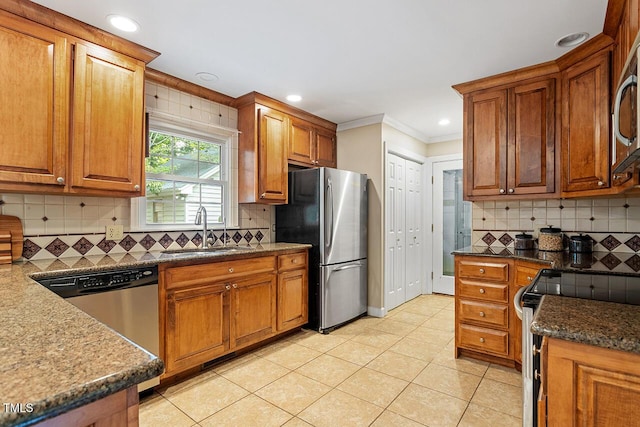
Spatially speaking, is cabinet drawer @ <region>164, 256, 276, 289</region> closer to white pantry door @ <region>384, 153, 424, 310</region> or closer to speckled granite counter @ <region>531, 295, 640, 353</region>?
white pantry door @ <region>384, 153, 424, 310</region>

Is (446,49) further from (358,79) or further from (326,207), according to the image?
(326,207)

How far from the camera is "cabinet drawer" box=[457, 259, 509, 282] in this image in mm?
2541

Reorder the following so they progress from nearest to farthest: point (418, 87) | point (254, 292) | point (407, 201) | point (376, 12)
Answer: point (376, 12) → point (254, 292) → point (418, 87) → point (407, 201)

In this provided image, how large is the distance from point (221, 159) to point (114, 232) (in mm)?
1232

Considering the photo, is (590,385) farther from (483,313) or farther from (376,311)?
(376,311)

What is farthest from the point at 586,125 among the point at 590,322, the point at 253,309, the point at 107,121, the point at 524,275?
the point at 107,121

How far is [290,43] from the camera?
2.33 m

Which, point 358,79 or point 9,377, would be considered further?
point 358,79

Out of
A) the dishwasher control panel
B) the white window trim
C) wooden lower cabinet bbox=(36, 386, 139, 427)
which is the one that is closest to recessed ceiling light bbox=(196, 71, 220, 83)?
the white window trim

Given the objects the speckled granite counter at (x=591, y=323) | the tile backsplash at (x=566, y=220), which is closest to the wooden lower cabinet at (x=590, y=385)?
the speckled granite counter at (x=591, y=323)

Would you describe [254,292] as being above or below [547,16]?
below

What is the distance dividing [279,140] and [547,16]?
235cm

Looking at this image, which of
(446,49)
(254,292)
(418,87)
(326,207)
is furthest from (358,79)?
(254,292)

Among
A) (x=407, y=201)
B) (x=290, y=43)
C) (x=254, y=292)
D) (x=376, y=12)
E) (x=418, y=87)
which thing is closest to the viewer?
(x=376, y=12)
